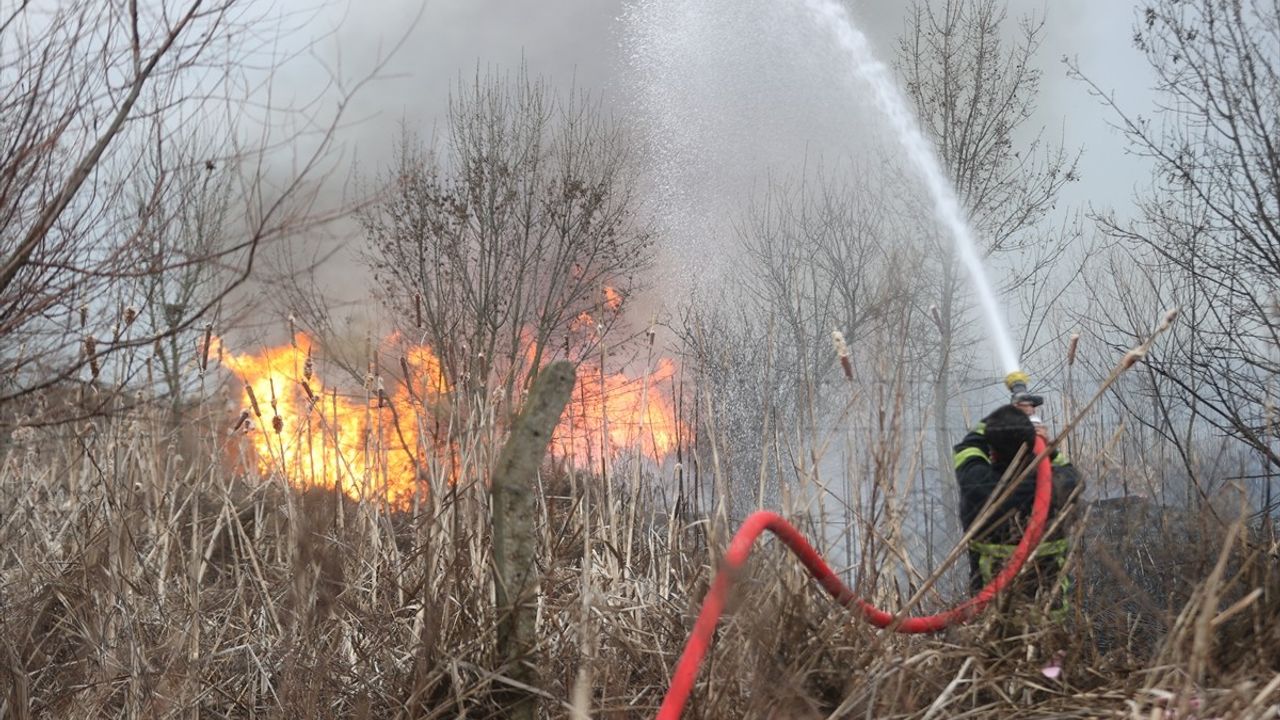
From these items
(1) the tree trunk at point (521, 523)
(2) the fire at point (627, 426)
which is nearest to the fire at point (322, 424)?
(2) the fire at point (627, 426)

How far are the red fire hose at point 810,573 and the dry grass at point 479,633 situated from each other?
7cm

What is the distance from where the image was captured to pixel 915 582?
9.43 ft

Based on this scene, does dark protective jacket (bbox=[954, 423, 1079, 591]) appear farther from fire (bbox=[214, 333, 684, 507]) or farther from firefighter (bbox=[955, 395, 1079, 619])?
fire (bbox=[214, 333, 684, 507])

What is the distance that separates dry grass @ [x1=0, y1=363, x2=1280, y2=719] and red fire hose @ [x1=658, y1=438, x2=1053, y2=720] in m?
0.07

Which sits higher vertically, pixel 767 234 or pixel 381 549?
pixel 767 234

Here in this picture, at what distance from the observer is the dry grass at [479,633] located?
85.4 inches

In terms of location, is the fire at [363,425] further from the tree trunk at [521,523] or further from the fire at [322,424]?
the tree trunk at [521,523]

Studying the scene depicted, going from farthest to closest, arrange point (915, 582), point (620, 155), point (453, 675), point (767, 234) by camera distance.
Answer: point (767, 234) → point (620, 155) → point (915, 582) → point (453, 675)

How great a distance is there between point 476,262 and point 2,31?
9767mm

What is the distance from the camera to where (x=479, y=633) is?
8.68 ft

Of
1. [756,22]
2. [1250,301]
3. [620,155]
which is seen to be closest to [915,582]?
[1250,301]

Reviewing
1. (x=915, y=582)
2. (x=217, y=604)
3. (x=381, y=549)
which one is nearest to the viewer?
(x=915, y=582)

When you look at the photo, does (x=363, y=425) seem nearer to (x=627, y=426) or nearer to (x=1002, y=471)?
(x=627, y=426)

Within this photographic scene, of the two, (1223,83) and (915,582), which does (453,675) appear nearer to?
(915,582)
